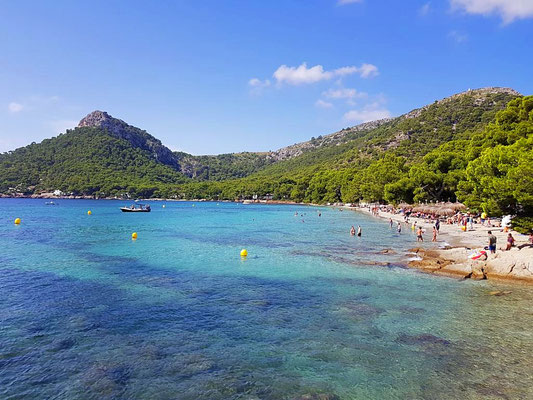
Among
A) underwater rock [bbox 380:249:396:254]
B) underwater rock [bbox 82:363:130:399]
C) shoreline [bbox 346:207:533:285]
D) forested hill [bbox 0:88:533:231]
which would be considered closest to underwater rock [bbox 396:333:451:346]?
underwater rock [bbox 82:363:130:399]

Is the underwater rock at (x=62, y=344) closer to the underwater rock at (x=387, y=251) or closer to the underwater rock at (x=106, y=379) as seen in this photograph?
the underwater rock at (x=106, y=379)

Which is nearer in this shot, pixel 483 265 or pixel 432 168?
pixel 483 265

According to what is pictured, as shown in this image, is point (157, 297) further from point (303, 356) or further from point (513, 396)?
point (513, 396)

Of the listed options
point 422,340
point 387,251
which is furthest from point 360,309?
point 387,251

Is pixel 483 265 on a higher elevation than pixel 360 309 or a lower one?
higher

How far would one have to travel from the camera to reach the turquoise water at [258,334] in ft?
31.9

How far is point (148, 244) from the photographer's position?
39.3 m

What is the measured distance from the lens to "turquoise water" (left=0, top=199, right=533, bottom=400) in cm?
973

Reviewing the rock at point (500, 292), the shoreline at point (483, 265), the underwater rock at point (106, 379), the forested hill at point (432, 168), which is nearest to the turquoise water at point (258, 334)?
the underwater rock at point (106, 379)

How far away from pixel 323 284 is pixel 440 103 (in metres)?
202

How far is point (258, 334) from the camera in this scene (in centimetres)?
1345

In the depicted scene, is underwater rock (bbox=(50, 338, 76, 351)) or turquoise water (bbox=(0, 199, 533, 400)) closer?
turquoise water (bbox=(0, 199, 533, 400))

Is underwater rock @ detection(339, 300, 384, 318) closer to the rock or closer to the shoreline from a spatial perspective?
the rock

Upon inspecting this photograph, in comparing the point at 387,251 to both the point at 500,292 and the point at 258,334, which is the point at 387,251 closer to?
the point at 500,292
